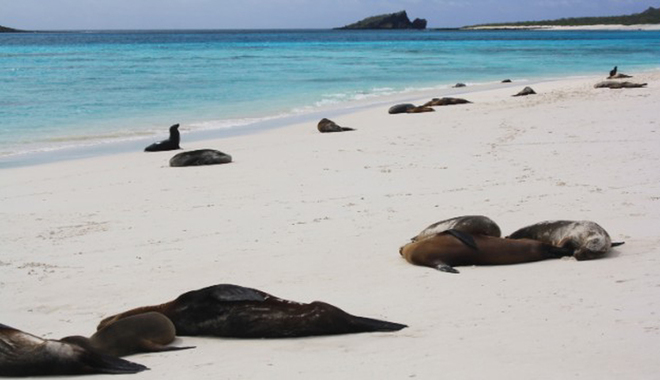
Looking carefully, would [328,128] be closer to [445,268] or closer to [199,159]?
[199,159]

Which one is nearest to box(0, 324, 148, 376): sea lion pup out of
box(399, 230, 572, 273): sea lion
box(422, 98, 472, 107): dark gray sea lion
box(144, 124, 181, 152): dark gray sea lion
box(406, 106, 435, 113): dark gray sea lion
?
box(399, 230, 572, 273): sea lion

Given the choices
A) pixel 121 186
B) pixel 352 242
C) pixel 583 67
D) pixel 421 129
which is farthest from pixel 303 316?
pixel 583 67

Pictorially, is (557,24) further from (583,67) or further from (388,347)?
(388,347)

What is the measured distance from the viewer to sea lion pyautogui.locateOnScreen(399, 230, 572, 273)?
658 centimetres

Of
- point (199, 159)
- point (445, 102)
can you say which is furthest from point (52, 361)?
point (445, 102)

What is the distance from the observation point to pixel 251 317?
202 inches

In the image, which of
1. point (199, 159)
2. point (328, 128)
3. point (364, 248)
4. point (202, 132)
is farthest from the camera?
point (202, 132)

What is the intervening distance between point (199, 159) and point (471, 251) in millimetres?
6631

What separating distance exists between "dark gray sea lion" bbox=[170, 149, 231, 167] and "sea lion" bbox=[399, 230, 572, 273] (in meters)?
6.27

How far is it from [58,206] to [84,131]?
8.68 meters

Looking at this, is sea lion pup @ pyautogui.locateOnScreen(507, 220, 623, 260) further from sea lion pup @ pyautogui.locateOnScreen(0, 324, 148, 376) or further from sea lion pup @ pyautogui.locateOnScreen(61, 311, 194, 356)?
sea lion pup @ pyautogui.locateOnScreen(0, 324, 148, 376)

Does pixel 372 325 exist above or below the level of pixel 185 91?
below

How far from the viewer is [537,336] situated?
187 inches

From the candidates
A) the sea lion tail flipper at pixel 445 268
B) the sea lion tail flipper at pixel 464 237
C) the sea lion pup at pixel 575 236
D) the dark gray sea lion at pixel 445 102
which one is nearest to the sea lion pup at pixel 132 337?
the sea lion tail flipper at pixel 445 268
